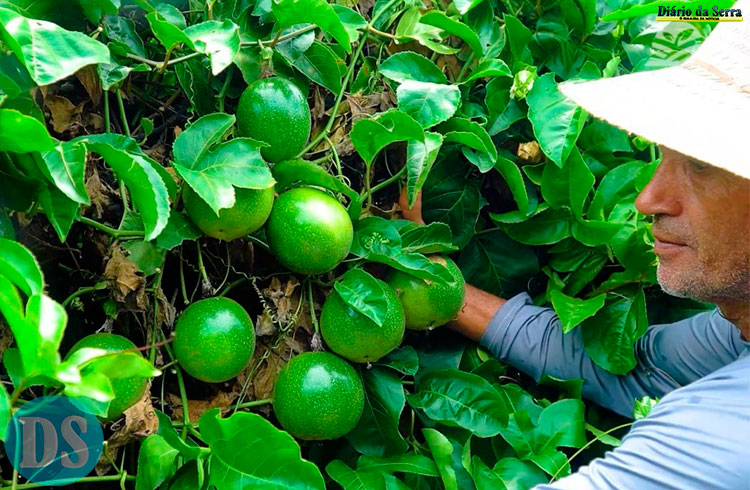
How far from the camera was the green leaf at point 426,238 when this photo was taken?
3.99 feet

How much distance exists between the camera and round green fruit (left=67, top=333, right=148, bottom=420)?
3.03 feet

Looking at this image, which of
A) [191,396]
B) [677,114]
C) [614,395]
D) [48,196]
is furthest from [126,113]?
[614,395]

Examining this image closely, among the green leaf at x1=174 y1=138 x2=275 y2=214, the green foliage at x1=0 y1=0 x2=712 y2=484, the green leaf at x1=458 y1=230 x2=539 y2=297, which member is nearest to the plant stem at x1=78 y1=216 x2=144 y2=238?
the green foliage at x1=0 y1=0 x2=712 y2=484

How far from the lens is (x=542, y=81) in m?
1.29

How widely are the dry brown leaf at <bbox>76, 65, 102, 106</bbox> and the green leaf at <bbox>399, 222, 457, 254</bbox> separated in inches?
19.5

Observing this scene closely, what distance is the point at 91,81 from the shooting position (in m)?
1.02

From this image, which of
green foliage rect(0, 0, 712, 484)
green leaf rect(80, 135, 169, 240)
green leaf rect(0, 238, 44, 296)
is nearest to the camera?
green leaf rect(0, 238, 44, 296)

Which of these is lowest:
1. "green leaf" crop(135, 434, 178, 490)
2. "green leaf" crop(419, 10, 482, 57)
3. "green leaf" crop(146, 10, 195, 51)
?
"green leaf" crop(135, 434, 178, 490)

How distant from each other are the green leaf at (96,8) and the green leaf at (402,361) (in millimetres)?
633

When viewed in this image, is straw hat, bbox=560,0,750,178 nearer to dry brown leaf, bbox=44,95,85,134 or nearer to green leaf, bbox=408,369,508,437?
green leaf, bbox=408,369,508,437

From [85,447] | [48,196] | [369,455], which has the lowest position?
[369,455]

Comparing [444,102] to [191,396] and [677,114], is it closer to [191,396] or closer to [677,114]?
[677,114]

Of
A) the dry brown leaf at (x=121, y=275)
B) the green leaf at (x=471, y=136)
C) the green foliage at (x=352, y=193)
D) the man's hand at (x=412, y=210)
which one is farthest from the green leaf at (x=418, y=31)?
the dry brown leaf at (x=121, y=275)

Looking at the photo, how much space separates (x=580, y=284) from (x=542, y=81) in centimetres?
36
